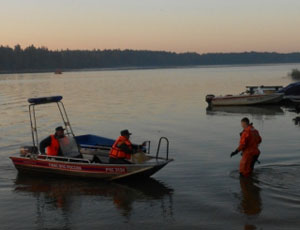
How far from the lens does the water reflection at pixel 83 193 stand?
39.4 ft

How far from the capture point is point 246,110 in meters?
36.1

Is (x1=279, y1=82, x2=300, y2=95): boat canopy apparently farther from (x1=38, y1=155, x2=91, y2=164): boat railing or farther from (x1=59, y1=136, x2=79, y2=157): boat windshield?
(x1=38, y1=155, x2=91, y2=164): boat railing

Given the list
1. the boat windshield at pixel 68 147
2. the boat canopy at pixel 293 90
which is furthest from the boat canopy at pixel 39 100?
the boat canopy at pixel 293 90

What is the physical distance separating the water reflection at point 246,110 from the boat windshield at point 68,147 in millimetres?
19187

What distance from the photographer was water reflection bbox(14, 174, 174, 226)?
473 inches

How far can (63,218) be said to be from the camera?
11391 millimetres

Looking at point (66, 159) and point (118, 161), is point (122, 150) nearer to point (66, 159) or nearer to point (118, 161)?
point (118, 161)

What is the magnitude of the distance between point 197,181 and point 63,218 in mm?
4836

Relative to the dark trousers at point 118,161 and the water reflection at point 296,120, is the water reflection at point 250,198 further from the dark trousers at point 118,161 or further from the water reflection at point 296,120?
the water reflection at point 296,120

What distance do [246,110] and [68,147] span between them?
76.6ft

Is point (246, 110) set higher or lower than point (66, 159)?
lower

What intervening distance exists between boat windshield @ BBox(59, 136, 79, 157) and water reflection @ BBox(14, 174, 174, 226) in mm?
959

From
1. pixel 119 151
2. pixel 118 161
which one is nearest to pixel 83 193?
pixel 118 161

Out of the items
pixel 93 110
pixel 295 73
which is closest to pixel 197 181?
pixel 93 110
